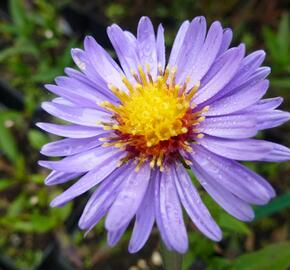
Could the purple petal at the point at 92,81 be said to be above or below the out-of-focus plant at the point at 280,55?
above

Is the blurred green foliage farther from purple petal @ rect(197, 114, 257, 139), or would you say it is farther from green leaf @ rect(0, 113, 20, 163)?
purple petal @ rect(197, 114, 257, 139)

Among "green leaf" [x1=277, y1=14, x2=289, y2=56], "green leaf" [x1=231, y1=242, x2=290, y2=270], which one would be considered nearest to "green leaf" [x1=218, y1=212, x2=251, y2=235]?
"green leaf" [x1=231, y1=242, x2=290, y2=270]

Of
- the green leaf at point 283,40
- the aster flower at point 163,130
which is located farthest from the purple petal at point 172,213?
the green leaf at point 283,40

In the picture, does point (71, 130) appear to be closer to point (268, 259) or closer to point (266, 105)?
point (266, 105)

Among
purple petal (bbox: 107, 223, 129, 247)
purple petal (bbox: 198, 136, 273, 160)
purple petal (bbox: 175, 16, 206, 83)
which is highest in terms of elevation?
purple petal (bbox: 175, 16, 206, 83)

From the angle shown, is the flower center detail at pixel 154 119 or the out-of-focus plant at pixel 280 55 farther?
the out-of-focus plant at pixel 280 55

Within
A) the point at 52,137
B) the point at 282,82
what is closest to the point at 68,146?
the point at 52,137

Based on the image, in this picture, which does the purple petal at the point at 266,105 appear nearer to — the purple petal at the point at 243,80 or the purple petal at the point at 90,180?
the purple petal at the point at 243,80

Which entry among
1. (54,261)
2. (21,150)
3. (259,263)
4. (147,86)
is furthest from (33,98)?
(259,263)
